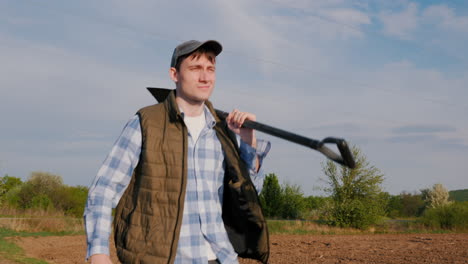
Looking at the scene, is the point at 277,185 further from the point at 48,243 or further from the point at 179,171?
the point at 179,171

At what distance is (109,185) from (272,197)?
113ft

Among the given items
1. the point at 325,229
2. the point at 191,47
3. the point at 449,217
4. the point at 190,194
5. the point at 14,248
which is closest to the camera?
the point at 190,194

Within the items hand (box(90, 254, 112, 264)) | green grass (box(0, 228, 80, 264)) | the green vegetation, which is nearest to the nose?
hand (box(90, 254, 112, 264))

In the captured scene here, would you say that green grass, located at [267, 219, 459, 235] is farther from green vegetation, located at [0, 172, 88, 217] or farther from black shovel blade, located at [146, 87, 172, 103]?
black shovel blade, located at [146, 87, 172, 103]

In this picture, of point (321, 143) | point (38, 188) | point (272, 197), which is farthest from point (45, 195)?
point (321, 143)

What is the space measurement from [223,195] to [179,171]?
46 centimetres

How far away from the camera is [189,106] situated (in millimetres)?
2807

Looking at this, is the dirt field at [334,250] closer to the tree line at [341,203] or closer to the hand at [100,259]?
the tree line at [341,203]

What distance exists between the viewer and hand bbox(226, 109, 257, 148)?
2648 mm

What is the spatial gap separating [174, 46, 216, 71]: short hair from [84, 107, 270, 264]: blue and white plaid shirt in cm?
43

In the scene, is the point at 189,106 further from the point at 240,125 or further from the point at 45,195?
the point at 45,195

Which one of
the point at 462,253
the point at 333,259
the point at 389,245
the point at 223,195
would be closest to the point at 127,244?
the point at 223,195

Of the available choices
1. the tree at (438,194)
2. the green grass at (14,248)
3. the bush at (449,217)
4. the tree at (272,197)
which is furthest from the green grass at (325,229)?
the tree at (438,194)

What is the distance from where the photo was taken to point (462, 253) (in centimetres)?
1534
